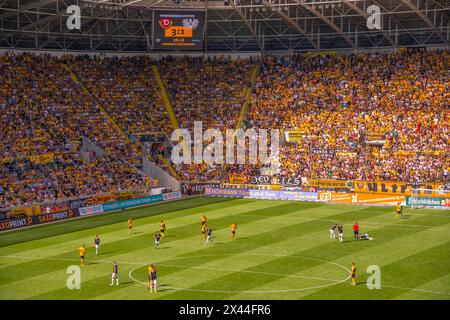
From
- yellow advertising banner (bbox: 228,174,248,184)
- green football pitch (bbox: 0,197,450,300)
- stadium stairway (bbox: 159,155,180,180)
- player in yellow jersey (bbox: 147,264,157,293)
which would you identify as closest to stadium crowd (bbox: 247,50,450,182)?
yellow advertising banner (bbox: 228,174,248,184)

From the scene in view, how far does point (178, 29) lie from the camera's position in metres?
75.6

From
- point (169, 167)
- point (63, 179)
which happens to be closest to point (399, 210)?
point (169, 167)

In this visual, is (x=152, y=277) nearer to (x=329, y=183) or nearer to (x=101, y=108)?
(x=329, y=183)

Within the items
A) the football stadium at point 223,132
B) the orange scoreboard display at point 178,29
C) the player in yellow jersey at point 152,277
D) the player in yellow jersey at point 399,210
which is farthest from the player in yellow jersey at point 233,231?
the orange scoreboard display at point 178,29

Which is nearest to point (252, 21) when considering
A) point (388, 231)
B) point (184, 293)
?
point (388, 231)

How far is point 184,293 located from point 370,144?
135 feet

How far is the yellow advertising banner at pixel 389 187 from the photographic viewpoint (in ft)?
220

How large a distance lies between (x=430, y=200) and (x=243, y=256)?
74.7ft

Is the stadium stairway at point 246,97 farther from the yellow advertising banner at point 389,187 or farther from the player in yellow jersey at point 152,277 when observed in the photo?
the player in yellow jersey at point 152,277

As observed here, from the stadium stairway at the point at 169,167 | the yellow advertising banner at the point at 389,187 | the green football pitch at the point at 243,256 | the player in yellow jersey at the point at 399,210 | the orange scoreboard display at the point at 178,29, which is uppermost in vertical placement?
the orange scoreboard display at the point at 178,29

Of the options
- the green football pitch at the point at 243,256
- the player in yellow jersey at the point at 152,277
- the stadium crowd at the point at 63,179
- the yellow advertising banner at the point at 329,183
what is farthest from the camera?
the yellow advertising banner at the point at 329,183

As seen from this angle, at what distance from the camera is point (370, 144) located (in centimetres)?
7562

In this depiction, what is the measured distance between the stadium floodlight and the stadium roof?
684 inches

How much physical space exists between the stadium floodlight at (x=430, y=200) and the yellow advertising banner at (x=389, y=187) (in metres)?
1.62
